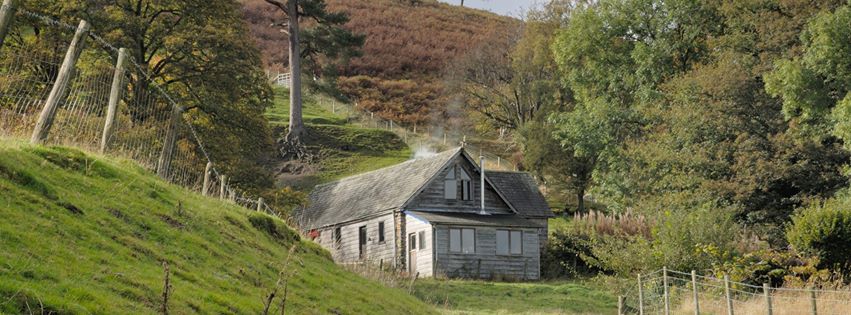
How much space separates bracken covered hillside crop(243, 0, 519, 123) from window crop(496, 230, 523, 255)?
1537 inches

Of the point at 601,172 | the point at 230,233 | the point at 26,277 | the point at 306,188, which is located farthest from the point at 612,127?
the point at 26,277

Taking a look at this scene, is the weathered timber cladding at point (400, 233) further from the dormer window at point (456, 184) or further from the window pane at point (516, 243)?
the window pane at point (516, 243)

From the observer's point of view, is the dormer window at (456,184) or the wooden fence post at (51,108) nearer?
the wooden fence post at (51,108)

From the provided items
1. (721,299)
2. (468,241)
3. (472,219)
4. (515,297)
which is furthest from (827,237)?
(472,219)

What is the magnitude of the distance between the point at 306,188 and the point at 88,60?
90.8ft

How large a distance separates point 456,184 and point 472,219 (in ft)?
7.08

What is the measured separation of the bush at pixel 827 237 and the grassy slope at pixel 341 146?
31.6 metres

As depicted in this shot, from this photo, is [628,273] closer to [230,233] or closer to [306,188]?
[230,233]

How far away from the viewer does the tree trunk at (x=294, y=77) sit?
67.0 m

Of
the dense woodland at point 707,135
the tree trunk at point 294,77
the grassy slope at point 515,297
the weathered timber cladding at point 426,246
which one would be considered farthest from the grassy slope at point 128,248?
the tree trunk at point 294,77

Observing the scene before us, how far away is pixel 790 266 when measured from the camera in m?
35.3

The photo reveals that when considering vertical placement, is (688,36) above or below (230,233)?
above

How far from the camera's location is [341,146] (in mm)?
71312

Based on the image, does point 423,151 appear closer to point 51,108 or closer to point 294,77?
point 294,77
